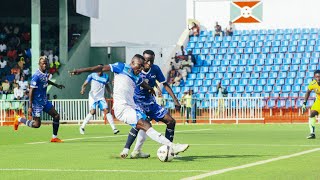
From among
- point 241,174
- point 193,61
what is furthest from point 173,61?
point 241,174

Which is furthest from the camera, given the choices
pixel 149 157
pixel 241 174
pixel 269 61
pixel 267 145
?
pixel 269 61

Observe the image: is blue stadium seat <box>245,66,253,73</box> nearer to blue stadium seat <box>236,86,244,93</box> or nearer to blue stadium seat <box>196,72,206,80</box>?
blue stadium seat <box>236,86,244,93</box>

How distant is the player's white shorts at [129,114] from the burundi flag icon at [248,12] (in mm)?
36783

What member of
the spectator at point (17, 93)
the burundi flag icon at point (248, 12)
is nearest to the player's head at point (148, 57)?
the spectator at point (17, 93)

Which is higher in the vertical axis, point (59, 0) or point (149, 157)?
point (59, 0)

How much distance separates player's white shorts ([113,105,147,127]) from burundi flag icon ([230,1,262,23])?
3678 cm

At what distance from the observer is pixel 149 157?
53.5ft

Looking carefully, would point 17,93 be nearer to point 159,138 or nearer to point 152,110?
point 152,110

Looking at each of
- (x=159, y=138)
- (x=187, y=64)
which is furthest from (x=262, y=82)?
(x=159, y=138)

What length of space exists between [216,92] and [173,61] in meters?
4.65

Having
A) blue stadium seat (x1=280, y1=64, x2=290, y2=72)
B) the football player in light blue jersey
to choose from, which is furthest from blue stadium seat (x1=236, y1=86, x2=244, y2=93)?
the football player in light blue jersey

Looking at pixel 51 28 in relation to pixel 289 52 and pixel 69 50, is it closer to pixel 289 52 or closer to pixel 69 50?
pixel 69 50

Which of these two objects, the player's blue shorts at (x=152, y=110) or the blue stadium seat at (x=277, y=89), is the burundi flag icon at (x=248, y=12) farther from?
the player's blue shorts at (x=152, y=110)

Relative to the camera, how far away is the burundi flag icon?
5150 centimetres
